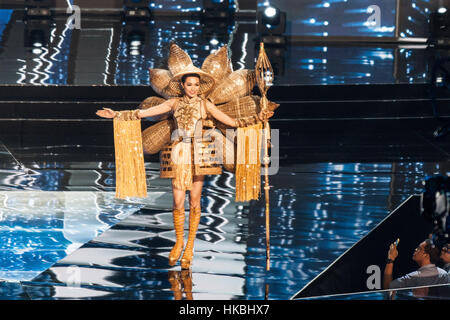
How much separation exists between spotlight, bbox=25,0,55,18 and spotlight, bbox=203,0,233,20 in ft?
8.82

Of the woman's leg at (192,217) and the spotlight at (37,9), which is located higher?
the spotlight at (37,9)

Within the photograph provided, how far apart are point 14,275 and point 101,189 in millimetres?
2263

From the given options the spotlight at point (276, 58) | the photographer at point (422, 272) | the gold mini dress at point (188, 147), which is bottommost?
the photographer at point (422, 272)

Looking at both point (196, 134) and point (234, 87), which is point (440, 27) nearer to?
point (234, 87)

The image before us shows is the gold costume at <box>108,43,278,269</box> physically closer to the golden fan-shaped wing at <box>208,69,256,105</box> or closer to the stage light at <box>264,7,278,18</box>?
the golden fan-shaped wing at <box>208,69,256,105</box>

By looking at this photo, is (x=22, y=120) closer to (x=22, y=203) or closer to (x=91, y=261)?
(x=22, y=203)

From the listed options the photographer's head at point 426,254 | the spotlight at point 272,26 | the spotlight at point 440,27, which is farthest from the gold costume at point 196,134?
the spotlight at point 440,27

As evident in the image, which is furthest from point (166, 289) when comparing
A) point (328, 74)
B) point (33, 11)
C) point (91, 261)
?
point (33, 11)

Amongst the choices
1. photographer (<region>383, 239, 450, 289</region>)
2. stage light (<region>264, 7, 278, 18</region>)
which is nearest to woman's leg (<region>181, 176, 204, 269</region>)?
photographer (<region>383, 239, 450, 289</region>)

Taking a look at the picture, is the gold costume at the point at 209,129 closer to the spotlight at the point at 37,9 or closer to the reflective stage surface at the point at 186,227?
the reflective stage surface at the point at 186,227

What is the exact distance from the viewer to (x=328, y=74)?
11250 millimetres

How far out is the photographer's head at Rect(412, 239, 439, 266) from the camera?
19.3 ft

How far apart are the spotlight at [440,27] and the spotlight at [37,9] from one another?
21.1ft

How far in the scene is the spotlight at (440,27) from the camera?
13.1m
